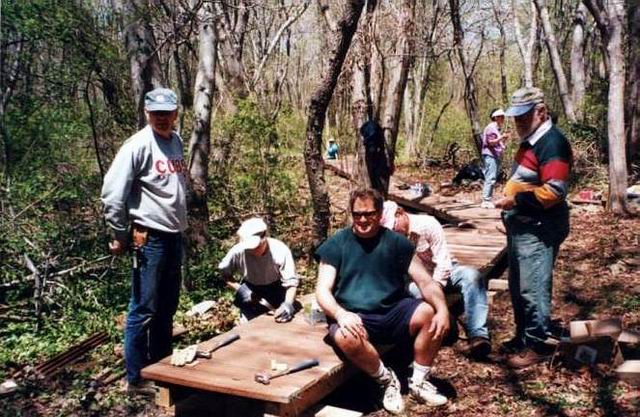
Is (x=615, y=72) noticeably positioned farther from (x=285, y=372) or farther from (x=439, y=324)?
(x=285, y=372)

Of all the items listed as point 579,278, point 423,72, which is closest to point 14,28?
point 579,278

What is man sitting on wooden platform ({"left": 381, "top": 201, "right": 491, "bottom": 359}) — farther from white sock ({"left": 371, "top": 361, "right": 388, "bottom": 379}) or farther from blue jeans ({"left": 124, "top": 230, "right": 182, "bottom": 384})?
blue jeans ({"left": 124, "top": 230, "right": 182, "bottom": 384})

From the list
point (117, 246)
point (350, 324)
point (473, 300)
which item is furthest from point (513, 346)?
point (117, 246)

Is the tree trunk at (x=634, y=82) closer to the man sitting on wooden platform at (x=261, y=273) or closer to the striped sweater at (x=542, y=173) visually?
→ the striped sweater at (x=542, y=173)

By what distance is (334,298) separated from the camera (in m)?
4.23

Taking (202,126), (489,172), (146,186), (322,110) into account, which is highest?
(322,110)

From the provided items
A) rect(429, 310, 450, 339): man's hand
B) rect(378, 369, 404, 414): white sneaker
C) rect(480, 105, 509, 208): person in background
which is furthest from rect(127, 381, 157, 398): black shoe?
rect(480, 105, 509, 208): person in background

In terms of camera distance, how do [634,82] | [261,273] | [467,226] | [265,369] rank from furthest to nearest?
[634,82], [467,226], [261,273], [265,369]

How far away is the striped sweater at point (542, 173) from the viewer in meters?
4.21

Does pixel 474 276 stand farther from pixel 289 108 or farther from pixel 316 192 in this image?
pixel 289 108

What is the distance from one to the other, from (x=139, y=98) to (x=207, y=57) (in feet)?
3.52

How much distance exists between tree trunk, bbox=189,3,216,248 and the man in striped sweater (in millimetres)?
3884

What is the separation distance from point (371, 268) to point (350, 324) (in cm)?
42

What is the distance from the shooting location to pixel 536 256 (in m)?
4.39
